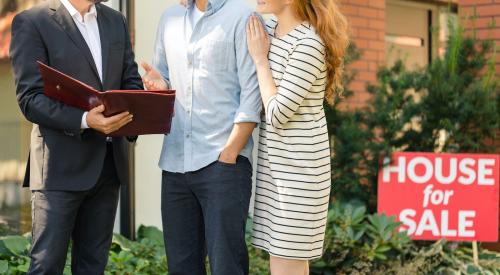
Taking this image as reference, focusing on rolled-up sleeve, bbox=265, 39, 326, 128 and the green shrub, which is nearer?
rolled-up sleeve, bbox=265, 39, 326, 128

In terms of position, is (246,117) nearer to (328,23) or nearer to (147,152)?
(328,23)

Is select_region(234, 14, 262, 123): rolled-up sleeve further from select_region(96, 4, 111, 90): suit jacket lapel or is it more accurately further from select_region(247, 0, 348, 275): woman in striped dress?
select_region(96, 4, 111, 90): suit jacket lapel

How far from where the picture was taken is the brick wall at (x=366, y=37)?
7.29 metres

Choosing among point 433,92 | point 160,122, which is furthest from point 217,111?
point 433,92

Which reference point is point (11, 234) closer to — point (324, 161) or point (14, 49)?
point (14, 49)

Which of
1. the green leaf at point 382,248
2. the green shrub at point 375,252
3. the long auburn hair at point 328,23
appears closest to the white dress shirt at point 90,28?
the long auburn hair at point 328,23

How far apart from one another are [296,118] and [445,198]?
108 inches

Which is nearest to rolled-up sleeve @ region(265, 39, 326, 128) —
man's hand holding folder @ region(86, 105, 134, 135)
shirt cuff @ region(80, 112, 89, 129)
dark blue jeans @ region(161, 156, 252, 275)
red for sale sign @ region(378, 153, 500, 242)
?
dark blue jeans @ region(161, 156, 252, 275)

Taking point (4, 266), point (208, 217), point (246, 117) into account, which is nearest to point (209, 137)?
point (246, 117)

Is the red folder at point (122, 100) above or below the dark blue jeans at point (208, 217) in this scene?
above

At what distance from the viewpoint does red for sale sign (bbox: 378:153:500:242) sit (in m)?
5.75

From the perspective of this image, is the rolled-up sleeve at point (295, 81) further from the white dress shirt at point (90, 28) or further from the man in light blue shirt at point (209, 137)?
the white dress shirt at point (90, 28)

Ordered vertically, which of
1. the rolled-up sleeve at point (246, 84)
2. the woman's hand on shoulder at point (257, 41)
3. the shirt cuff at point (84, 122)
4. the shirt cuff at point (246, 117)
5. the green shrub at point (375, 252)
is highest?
the woman's hand on shoulder at point (257, 41)

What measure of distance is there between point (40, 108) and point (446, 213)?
3.32 metres
